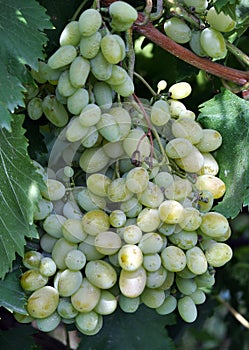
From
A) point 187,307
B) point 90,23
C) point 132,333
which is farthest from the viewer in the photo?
point 132,333

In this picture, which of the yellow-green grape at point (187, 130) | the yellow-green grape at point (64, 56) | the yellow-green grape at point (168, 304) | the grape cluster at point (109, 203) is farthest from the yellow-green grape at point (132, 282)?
the yellow-green grape at point (64, 56)

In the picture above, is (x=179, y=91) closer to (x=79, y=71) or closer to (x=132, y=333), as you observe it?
(x=79, y=71)

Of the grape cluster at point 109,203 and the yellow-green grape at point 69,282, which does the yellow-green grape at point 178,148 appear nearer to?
the grape cluster at point 109,203

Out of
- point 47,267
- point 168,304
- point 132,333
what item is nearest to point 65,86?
point 47,267

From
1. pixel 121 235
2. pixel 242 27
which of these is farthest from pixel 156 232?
pixel 242 27

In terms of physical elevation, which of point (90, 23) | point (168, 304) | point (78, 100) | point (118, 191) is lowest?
point (168, 304)

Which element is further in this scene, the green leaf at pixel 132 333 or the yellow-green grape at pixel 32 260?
the green leaf at pixel 132 333
